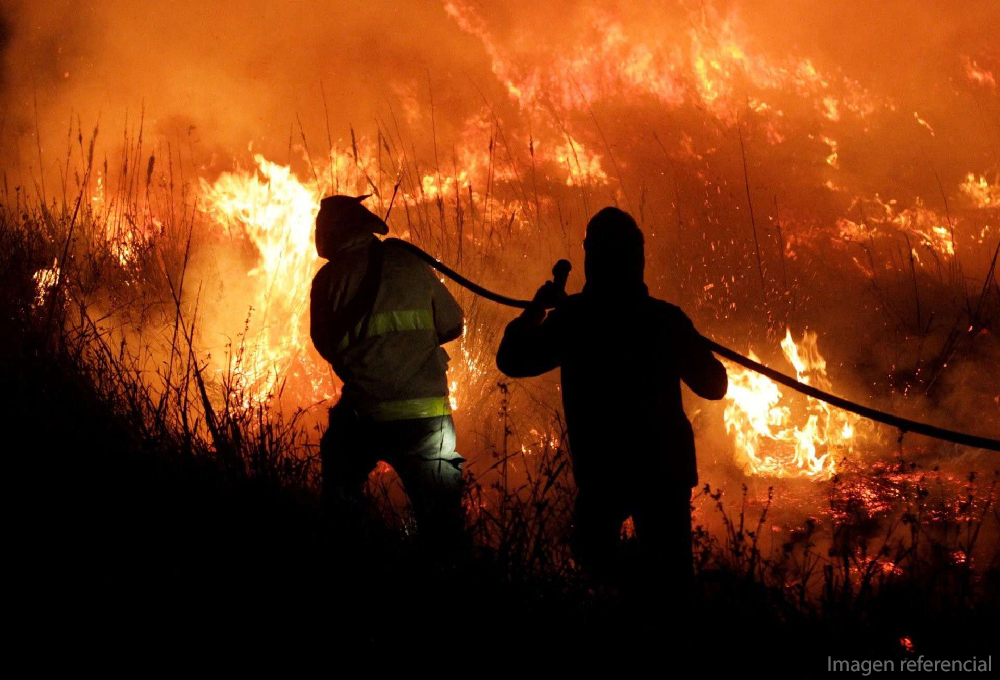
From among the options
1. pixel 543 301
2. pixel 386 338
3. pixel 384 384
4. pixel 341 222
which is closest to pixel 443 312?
pixel 386 338

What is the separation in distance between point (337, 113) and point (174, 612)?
20.2 feet

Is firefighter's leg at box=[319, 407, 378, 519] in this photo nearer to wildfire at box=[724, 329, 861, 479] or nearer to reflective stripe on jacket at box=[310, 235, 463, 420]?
reflective stripe on jacket at box=[310, 235, 463, 420]

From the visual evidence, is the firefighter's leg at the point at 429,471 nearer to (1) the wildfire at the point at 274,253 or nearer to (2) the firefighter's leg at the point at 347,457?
(2) the firefighter's leg at the point at 347,457

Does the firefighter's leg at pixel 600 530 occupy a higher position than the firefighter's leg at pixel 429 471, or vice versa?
the firefighter's leg at pixel 429 471

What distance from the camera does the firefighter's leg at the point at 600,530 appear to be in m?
2.54

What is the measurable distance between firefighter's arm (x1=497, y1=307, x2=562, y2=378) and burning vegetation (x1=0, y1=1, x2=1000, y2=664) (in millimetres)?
2735

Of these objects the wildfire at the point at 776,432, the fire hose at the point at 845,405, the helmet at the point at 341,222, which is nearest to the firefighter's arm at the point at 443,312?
the helmet at the point at 341,222

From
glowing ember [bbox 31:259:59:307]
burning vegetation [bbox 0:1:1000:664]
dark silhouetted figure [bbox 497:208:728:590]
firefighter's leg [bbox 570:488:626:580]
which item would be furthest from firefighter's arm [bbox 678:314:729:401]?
glowing ember [bbox 31:259:59:307]

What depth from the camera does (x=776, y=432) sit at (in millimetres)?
5562

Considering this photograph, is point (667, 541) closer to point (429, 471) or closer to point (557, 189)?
point (429, 471)

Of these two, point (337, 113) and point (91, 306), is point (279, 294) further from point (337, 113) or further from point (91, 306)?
point (337, 113)

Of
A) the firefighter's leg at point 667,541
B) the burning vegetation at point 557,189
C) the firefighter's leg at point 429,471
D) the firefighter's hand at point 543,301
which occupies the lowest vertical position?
the firefighter's leg at point 667,541

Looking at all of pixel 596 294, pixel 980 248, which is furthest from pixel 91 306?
pixel 980 248

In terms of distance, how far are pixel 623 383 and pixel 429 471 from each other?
1.00 metres
